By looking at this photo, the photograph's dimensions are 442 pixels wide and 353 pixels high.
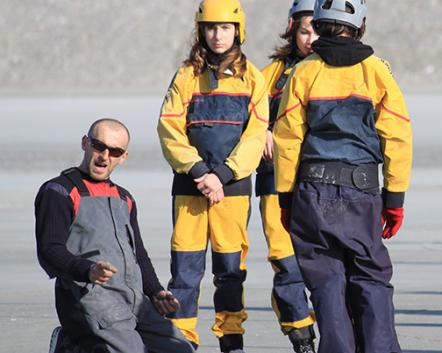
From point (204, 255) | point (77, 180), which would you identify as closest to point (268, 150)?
point (204, 255)

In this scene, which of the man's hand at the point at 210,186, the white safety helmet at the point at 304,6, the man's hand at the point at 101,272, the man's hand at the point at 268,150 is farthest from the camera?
the white safety helmet at the point at 304,6

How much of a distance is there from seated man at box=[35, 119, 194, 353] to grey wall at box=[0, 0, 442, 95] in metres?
77.4

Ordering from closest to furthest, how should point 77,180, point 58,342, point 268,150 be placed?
1. point 58,342
2. point 77,180
3. point 268,150

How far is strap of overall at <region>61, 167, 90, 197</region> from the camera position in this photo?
23.4 feet

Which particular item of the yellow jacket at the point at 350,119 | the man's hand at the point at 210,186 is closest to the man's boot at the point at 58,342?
the yellow jacket at the point at 350,119

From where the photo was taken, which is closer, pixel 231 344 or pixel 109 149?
pixel 109 149

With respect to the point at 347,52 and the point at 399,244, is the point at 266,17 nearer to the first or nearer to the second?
the point at 399,244

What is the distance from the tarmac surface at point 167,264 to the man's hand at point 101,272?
203cm

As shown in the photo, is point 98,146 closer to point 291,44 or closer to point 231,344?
point 231,344

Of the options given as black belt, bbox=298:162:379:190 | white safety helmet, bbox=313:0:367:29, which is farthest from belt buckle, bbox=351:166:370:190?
Result: white safety helmet, bbox=313:0:367:29

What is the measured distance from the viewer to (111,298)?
7.00 meters

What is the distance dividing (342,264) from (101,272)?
128 cm

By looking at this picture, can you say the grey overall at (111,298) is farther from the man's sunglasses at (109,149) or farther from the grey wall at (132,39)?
the grey wall at (132,39)

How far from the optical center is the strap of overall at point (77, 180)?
712 cm
